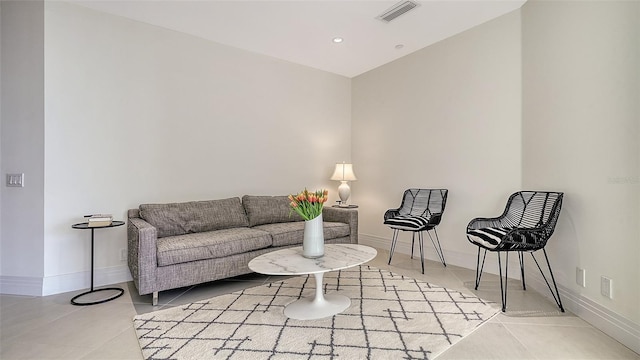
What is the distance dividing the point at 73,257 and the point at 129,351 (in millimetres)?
1558

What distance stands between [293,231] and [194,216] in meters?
1.00

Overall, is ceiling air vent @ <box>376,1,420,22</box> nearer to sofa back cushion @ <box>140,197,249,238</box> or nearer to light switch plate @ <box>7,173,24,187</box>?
sofa back cushion @ <box>140,197,249,238</box>

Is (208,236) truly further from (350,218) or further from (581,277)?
(581,277)

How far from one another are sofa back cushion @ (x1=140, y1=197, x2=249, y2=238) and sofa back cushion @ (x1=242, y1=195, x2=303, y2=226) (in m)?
0.08

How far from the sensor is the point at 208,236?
291 cm

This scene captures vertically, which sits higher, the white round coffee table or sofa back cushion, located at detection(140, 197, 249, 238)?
sofa back cushion, located at detection(140, 197, 249, 238)

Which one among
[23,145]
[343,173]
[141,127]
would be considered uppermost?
[141,127]

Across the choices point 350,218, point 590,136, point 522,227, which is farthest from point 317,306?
point 590,136

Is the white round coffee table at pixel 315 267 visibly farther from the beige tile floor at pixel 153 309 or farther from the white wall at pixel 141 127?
the white wall at pixel 141 127

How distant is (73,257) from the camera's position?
2822 millimetres

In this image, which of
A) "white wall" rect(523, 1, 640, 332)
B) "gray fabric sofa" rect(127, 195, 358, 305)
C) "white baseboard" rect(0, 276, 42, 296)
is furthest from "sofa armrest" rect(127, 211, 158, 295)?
"white wall" rect(523, 1, 640, 332)

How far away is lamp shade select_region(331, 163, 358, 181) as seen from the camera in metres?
4.44

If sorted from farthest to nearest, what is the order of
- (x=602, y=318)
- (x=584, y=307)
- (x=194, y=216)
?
(x=194, y=216)
(x=584, y=307)
(x=602, y=318)

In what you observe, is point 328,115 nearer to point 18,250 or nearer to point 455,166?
point 455,166
